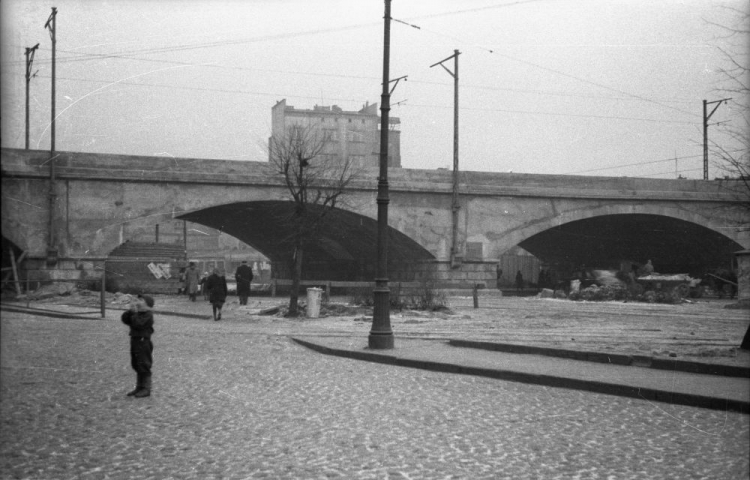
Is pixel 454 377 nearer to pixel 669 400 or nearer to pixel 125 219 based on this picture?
pixel 669 400

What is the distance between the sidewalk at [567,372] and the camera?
27.6ft

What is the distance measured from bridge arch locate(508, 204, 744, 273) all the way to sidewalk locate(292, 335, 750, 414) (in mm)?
28019

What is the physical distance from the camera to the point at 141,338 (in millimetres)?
8625

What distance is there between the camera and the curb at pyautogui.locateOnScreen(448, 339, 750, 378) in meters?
10.1

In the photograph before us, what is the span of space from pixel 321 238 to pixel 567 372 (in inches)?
1470

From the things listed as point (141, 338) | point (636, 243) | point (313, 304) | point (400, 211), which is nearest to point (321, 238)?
point (400, 211)

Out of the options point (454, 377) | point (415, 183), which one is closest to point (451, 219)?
point (415, 183)

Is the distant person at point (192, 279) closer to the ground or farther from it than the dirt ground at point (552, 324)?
farther from it

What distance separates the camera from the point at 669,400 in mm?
8453

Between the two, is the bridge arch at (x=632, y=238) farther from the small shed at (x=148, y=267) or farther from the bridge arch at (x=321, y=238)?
the small shed at (x=148, y=267)

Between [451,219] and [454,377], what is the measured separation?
29360 millimetres

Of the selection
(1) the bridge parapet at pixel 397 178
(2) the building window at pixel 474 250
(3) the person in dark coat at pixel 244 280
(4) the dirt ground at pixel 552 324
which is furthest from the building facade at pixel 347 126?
(4) the dirt ground at pixel 552 324

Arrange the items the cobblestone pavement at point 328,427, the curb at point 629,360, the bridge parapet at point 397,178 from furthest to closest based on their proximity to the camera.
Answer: the bridge parapet at point 397,178, the curb at point 629,360, the cobblestone pavement at point 328,427

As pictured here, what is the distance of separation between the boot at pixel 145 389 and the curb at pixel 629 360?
6.40 metres
